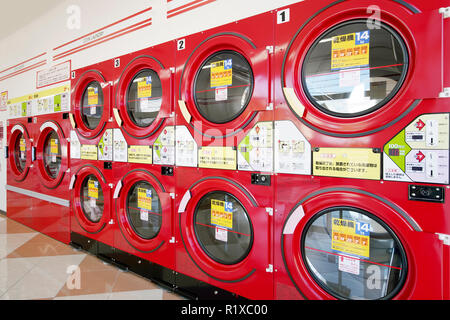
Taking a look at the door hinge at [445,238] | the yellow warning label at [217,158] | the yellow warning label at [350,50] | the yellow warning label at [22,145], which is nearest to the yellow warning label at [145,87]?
the yellow warning label at [217,158]

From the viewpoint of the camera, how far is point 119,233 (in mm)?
3178

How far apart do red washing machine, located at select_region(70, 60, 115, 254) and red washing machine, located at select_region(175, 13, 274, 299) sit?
116 cm

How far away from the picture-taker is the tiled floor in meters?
2.57

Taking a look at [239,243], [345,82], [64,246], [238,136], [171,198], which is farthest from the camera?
[64,246]

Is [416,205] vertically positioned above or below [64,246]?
above

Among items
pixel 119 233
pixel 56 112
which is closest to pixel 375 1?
pixel 119 233

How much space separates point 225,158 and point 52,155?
340 cm

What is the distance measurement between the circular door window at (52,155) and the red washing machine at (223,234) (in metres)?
2.68

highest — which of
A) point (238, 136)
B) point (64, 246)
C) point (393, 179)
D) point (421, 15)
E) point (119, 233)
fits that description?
point (421, 15)

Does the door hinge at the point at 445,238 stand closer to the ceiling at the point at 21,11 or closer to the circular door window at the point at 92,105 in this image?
the circular door window at the point at 92,105

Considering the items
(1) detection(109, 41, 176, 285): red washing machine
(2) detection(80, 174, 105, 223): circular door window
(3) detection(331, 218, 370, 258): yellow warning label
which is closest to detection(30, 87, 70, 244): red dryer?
(2) detection(80, 174, 105, 223): circular door window

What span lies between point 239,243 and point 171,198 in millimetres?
778

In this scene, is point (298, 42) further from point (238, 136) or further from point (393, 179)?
point (393, 179)

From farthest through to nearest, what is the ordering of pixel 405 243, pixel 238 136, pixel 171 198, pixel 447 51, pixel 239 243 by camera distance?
1. pixel 171 198
2. pixel 239 243
3. pixel 238 136
4. pixel 405 243
5. pixel 447 51
